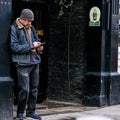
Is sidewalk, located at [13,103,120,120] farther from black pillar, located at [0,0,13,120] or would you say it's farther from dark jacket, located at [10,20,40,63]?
dark jacket, located at [10,20,40,63]

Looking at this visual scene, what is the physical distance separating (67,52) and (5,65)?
2.73 m

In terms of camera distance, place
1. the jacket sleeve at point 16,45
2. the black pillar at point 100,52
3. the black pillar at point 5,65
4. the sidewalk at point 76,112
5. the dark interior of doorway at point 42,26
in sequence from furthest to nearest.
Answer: the dark interior of doorway at point 42,26
the black pillar at point 100,52
the sidewalk at point 76,112
the black pillar at point 5,65
the jacket sleeve at point 16,45

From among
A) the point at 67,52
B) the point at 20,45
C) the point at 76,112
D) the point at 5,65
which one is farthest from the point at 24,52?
the point at 67,52

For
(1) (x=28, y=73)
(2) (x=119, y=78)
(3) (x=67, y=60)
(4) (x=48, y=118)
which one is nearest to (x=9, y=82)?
(1) (x=28, y=73)

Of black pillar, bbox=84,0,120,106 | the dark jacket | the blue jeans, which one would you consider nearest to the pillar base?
black pillar, bbox=84,0,120,106

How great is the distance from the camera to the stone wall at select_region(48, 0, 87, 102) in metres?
9.96

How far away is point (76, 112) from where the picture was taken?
29.9ft

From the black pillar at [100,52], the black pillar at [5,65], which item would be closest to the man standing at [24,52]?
the black pillar at [5,65]

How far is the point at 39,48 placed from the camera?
750cm

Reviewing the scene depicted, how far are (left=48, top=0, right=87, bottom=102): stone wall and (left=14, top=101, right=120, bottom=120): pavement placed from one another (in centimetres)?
31

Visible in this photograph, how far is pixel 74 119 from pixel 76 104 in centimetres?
177

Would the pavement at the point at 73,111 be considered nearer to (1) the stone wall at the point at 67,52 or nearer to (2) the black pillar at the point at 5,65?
(1) the stone wall at the point at 67,52

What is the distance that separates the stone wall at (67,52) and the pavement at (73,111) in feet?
1.02

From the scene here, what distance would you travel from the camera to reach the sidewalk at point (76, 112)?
843 centimetres
